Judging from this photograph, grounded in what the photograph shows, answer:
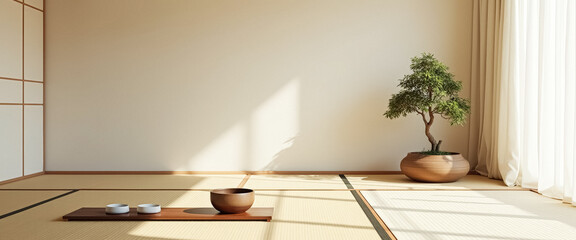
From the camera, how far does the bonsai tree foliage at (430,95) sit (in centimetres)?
550

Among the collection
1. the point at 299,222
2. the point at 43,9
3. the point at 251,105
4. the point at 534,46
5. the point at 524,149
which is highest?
the point at 43,9

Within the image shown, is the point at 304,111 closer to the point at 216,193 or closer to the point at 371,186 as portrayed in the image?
the point at 371,186

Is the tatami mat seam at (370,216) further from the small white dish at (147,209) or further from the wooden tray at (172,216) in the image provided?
the small white dish at (147,209)

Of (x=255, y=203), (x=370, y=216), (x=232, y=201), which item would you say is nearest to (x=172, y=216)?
(x=232, y=201)

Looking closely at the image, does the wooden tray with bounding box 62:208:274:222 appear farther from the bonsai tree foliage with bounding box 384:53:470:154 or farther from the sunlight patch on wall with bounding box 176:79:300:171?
the sunlight patch on wall with bounding box 176:79:300:171

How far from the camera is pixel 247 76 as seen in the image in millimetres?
6340

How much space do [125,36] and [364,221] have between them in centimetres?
391

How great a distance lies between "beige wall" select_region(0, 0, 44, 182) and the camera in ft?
18.1

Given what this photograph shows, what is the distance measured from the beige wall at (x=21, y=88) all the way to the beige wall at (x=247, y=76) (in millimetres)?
216

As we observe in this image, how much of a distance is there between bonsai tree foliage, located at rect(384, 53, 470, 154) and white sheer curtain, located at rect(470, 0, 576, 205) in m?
0.44

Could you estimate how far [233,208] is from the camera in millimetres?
3607

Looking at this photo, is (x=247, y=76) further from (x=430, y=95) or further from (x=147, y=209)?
(x=147, y=209)

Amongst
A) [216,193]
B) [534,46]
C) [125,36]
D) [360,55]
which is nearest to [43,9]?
[125,36]

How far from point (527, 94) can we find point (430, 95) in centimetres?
89
